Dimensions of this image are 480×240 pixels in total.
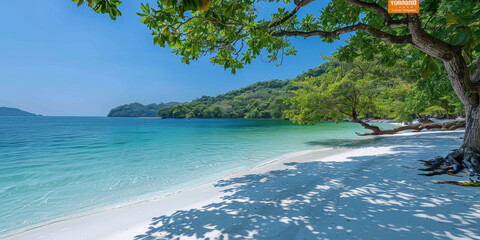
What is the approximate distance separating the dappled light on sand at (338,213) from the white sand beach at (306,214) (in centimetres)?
1

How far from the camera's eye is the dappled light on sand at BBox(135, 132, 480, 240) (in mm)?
2490

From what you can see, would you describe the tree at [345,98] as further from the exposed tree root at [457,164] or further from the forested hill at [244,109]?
the forested hill at [244,109]

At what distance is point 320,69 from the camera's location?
105 metres

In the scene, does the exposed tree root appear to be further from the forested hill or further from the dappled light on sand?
the forested hill

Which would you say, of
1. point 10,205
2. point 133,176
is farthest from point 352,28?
point 10,205

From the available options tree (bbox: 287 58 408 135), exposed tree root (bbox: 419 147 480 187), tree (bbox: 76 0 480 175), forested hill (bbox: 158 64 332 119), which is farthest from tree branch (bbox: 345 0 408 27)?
forested hill (bbox: 158 64 332 119)

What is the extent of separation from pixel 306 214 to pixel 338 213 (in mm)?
517

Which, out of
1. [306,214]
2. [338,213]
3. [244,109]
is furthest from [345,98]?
[244,109]

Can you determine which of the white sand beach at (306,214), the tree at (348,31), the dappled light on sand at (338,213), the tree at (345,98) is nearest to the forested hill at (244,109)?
the tree at (345,98)

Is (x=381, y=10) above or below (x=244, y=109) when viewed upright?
below

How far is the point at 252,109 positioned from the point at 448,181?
122 meters

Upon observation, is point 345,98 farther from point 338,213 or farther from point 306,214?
point 306,214

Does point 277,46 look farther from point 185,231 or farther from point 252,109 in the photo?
point 252,109

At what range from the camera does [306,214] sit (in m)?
3.08
